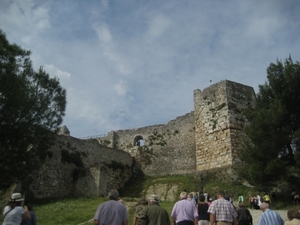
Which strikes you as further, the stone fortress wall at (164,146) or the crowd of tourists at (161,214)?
the stone fortress wall at (164,146)

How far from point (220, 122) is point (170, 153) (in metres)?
8.14

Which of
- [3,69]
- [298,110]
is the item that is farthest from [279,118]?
[3,69]

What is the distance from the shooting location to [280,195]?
1923 centimetres

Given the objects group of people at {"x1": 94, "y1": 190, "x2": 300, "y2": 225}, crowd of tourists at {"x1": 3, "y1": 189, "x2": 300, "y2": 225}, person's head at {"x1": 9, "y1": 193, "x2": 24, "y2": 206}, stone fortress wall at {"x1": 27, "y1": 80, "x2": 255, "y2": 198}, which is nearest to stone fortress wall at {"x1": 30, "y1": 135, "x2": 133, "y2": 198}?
stone fortress wall at {"x1": 27, "y1": 80, "x2": 255, "y2": 198}

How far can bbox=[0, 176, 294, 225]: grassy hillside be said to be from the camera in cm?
1688

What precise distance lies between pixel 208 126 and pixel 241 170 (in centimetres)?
692

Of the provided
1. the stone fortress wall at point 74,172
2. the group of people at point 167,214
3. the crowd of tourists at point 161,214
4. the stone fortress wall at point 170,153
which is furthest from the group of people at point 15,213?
the stone fortress wall at point 170,153

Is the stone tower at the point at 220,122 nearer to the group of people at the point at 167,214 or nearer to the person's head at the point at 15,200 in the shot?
the group of people at the point at 167,214

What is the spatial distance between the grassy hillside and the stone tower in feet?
6.84

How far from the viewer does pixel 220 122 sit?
25.2 m

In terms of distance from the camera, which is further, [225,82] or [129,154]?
[129,154]

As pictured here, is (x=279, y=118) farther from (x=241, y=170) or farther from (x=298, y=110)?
(x=241, y=170)

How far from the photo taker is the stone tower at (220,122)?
24.2 metres

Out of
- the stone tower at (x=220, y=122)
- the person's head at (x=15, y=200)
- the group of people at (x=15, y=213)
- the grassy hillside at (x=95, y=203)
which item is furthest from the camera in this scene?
the stone tower at (x=220, y=122)
